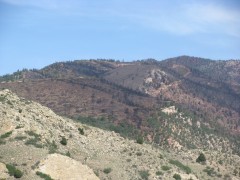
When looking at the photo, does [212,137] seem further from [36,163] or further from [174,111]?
[36,163]

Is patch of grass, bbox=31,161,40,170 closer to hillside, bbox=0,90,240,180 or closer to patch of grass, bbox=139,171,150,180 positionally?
hillside, bbox=0,90,240,180

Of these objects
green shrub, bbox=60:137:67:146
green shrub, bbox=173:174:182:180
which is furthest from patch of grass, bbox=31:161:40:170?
green shrub, bbox=173:174:182:180

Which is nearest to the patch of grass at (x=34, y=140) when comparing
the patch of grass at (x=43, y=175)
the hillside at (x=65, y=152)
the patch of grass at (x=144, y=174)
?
the hillside at (x=65, y=152)

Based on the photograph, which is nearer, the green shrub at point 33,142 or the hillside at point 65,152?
the hillside at point 65,152

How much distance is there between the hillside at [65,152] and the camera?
2032 inches

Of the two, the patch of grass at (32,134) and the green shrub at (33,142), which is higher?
the patch of grass at (32,134)

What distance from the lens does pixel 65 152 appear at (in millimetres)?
60781

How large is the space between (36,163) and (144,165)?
70.8 feet

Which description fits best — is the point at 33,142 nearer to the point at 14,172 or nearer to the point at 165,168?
the point at 14,172

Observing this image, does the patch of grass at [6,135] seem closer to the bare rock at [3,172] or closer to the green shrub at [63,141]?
the green shrub at [63,141]

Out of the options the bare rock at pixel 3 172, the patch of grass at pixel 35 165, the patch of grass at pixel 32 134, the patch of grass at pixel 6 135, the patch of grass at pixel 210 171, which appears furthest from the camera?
the patch of grass at pixel 210 171

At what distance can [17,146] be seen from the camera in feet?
181

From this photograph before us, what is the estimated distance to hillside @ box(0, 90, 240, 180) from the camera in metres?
51.6

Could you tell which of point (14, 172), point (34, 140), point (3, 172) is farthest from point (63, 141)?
point (3, 172)
